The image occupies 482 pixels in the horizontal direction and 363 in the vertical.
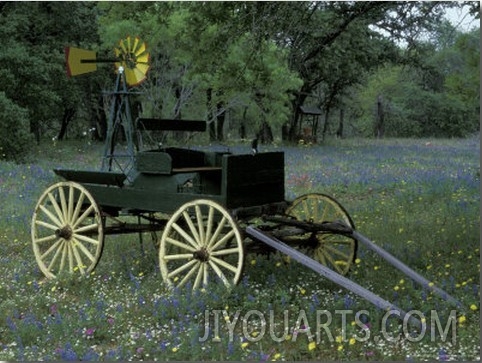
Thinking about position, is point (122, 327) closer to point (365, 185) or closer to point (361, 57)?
point (365, 185)

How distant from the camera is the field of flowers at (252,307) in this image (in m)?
4.75

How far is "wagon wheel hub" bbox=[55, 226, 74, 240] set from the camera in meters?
7.23

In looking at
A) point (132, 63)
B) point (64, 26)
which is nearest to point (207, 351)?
point (132, 63)

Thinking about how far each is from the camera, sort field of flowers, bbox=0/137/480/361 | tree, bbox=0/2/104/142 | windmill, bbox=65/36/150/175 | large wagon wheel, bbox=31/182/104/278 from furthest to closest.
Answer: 1. tree, bbox=0/2/104/142
2. windmill, bbox=65/36/150/175
3. large wagon wheel, bbox=31/182/104/278
4. field of flowers, bbox=0/137/480/361

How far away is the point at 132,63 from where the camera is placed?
8094mm

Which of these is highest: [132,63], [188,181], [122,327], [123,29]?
[123,29]

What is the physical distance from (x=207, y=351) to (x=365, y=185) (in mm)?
10230

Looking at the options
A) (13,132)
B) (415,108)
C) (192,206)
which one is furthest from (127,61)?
(415,108)

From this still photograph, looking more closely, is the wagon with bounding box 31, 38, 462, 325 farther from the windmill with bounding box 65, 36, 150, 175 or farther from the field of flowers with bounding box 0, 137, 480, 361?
the field of flowers with bounding box 0, 137, 480, 361

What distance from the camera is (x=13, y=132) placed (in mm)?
20828

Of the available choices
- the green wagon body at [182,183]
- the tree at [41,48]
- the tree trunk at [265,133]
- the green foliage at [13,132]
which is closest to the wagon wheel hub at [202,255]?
the green wagon body at [182,183]

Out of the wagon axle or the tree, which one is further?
the tree

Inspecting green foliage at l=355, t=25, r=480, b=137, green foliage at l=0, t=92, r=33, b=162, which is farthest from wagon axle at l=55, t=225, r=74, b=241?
green foliage at l=355, t=25, r=480, b=137

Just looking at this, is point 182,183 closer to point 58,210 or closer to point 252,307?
point 252,307
